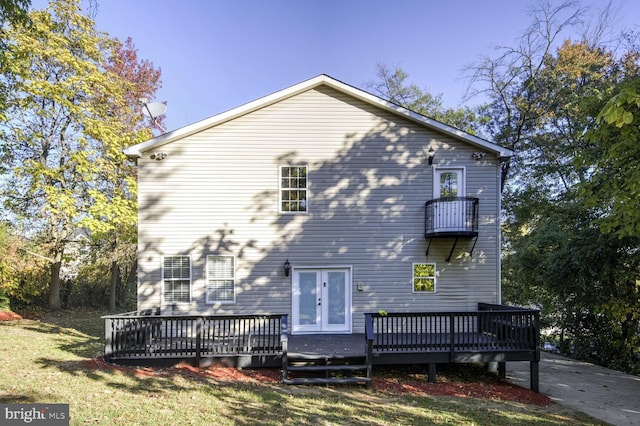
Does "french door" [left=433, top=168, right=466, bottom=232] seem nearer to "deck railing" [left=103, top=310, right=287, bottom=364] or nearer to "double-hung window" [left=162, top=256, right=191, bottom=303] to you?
"deck railing" [left=103, top=310, right=287, bottom=364]

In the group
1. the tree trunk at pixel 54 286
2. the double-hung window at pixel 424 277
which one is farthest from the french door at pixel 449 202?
the tree trunk at pixel 54 286

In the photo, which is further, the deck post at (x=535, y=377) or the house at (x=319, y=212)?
the house at (x=319, y=212)

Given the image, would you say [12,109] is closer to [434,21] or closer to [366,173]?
[366,173]

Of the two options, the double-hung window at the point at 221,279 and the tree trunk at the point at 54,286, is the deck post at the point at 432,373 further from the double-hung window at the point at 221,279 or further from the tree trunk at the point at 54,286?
the tree trunk at the point at 54,286

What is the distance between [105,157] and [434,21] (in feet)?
51.2

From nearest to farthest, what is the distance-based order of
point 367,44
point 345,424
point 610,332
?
point 345,424
point 610,332
point 367,44

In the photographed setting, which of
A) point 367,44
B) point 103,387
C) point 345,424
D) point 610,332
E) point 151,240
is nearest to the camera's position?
point 345,424

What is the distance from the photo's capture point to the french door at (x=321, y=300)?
34.7 ft

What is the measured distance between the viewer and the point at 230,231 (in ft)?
34.8

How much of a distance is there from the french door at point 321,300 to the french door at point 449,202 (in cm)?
303

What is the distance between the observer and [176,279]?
10.4m

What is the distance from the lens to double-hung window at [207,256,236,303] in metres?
10.5

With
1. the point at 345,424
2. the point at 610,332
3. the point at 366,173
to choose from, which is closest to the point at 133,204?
the point at 366,173

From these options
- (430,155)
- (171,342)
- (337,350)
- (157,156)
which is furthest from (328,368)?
(157,156)
